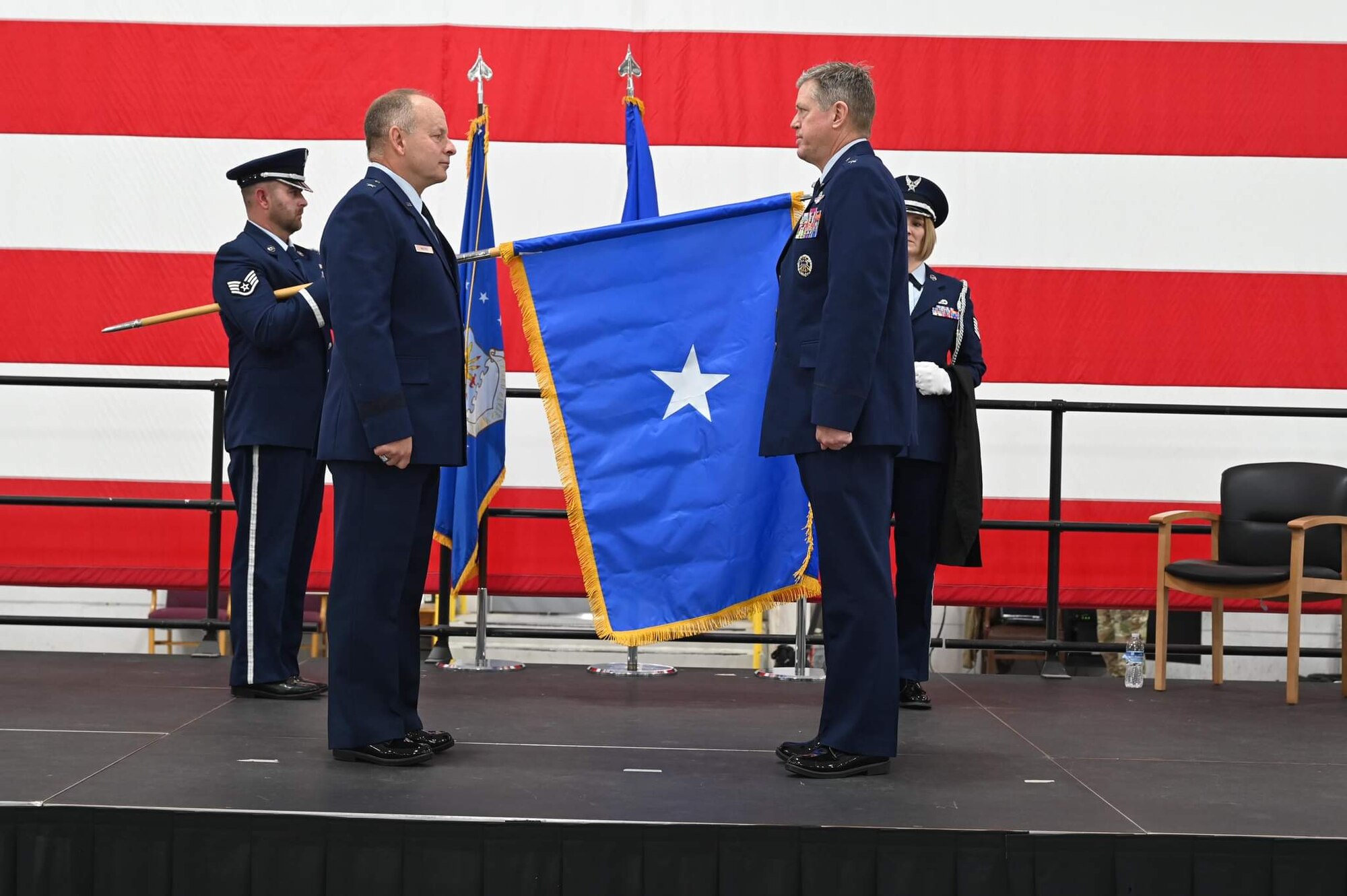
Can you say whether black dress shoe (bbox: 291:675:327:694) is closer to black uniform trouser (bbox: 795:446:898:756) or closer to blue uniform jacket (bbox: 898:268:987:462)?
black uniform trouser (bbox: 795:446:898:756)

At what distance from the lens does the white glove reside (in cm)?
354

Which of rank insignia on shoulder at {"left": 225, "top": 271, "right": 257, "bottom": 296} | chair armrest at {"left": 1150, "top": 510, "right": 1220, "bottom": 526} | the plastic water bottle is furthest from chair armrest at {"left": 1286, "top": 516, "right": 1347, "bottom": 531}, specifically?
Result: rank insignia on shoulder at {"left": 225, "top": 271, "right": 257, "bottom": 296}

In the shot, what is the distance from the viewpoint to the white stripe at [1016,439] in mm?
4648

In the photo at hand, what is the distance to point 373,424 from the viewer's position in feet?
8.74

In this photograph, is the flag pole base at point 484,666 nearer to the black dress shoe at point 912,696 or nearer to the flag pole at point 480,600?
the flag pole at point 480,600

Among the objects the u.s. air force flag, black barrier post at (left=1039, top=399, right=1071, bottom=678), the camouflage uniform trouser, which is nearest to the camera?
the u.s. air force flag

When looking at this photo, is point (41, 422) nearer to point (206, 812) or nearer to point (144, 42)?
point (144, 42)

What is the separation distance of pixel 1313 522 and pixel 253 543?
305 cm

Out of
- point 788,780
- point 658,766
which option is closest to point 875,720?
point 788,780

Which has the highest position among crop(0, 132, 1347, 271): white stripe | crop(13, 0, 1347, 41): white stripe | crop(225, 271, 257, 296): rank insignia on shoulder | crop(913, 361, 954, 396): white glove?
crop(13, 0, 1347, 41): white stripe

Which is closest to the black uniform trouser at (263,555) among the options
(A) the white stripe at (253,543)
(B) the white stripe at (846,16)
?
(A) the white stripe at (253,543)

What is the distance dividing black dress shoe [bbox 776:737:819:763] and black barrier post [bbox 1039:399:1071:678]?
5.77ft

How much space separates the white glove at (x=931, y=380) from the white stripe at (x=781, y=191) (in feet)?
4.09

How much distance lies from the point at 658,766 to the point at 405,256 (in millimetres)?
1200
